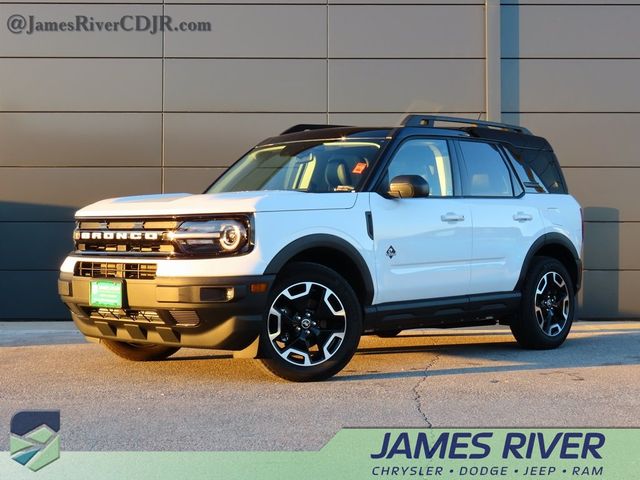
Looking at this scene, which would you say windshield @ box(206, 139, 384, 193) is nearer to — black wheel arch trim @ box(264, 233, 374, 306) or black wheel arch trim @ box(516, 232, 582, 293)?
black wheel arch trim @ box(264, 233, 374, 306)

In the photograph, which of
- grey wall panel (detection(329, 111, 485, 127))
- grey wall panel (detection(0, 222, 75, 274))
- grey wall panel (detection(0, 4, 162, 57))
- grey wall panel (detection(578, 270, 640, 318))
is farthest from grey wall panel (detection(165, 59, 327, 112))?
grey wall panel (detection(578, 270, 640, 318))

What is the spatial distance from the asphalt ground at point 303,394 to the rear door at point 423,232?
655mm

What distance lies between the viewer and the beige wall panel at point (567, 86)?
1112 centimetres

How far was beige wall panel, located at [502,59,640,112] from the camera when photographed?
11.1 metres

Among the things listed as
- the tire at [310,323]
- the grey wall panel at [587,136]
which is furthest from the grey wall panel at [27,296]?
the grey wall panel at [587,136]

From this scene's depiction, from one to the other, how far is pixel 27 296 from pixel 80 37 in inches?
133

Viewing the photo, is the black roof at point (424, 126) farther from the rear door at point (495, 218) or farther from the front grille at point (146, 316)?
the front grille at point (146, 316)

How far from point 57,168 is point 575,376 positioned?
7.25 m

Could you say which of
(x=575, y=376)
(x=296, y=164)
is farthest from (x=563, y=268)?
(x=296, y=164)

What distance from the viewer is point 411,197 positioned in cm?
625

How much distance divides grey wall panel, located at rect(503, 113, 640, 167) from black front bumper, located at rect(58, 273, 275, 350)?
673 centimetres

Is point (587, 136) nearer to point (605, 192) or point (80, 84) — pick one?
point (605, 192)

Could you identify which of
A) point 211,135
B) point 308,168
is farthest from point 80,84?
point 308,168

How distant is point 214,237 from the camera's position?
17.7ft
